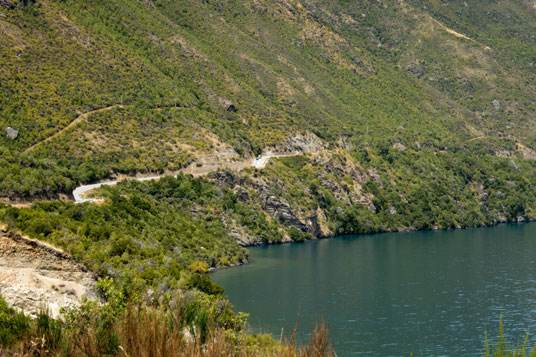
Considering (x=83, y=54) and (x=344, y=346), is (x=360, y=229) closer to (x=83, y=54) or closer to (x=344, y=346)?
Result: (x=83, y=54)

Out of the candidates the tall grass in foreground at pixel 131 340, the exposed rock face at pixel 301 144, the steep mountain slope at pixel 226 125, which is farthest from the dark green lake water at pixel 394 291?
the exposed rock face at pixel 301 144

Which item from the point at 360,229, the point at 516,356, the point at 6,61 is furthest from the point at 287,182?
the point at 516,356

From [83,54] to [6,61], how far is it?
19395 mm

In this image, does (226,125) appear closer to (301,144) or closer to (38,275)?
(301,144)

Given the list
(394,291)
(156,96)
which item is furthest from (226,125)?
(394,291)

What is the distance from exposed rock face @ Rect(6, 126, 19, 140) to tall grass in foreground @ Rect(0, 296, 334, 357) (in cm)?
8553

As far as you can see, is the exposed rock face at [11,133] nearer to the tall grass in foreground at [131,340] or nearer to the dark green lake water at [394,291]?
the dark green lake water at [394,291]

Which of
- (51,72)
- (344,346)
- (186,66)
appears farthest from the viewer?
(186,66)

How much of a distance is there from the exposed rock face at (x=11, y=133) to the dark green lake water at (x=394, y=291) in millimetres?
38465

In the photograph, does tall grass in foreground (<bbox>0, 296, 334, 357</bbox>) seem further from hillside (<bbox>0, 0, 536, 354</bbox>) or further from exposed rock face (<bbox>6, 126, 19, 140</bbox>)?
exposed rock face (<bbox>6, 126, 19, 140</bbox>)

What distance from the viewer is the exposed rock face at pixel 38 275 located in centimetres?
2045

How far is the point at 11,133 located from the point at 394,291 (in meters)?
62.2

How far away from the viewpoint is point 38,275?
2505 centimetres

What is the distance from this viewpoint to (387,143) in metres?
168
